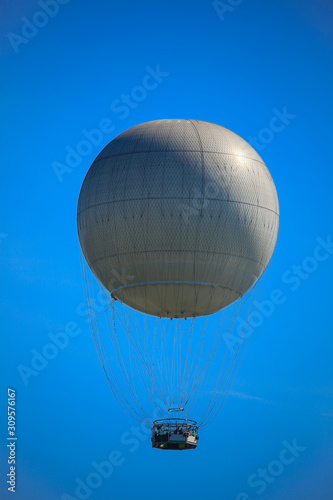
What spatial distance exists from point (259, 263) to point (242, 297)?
2.43 m

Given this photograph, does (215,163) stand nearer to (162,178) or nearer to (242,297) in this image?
(162,178)

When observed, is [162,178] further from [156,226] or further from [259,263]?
[259,263]

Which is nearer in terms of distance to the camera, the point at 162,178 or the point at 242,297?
Answer: the point at 162,178

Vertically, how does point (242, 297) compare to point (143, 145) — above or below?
below

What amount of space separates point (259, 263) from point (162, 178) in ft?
23.0

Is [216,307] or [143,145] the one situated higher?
[143,145]

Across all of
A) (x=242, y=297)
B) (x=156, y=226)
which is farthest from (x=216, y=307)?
(x=156, y=226)

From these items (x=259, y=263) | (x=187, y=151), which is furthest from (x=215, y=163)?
(x=259, y=263)

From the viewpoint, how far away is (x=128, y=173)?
66.6 meters

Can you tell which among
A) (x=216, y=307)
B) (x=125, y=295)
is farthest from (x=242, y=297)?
(x=125, y=295)

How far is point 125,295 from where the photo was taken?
69.1m

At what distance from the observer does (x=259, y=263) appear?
69.2 m

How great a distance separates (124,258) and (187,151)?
585cm

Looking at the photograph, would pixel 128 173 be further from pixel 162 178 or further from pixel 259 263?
pixel 259 263
